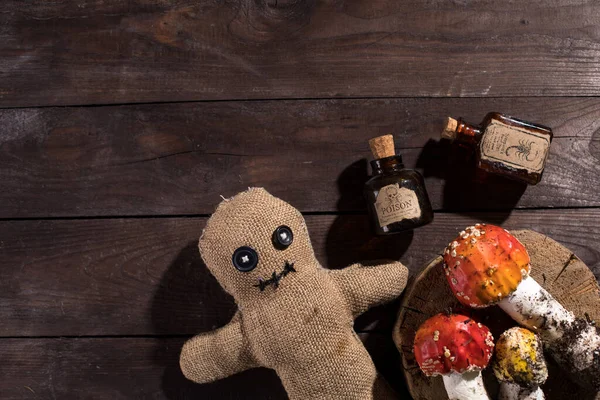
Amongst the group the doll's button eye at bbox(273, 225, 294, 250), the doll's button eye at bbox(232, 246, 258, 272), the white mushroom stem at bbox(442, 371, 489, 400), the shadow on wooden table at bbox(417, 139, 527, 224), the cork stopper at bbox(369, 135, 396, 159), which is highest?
the cork stopper at bbox(369, 135, 396, 159)

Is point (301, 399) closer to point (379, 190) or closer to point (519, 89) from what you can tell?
point (379, 190)

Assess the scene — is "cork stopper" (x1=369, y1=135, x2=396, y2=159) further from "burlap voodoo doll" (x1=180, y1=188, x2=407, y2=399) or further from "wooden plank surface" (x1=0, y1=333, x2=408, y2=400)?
"wooden plank surface" (x1=0, y1=333, x2=408, y2=400)

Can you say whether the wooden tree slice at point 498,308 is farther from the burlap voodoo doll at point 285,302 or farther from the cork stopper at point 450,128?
the cork stopper at point 450,128

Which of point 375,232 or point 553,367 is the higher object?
point 375,232

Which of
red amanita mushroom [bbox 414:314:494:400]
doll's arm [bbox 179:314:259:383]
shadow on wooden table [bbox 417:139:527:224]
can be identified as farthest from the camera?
shadow on wooden table [bbox 417:139:527:224]

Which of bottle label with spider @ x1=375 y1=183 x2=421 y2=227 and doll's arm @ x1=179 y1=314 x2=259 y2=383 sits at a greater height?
bottle label with spider @ x1=375 y1=183 x2=421 y2=227

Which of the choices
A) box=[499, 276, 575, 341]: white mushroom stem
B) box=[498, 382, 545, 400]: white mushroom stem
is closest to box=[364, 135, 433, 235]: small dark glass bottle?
box=[499, 276, 575, 341]: white mushroom stem

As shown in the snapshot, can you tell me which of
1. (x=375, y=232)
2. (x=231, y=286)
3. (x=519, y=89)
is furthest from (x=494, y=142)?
(x=231, y=286)
